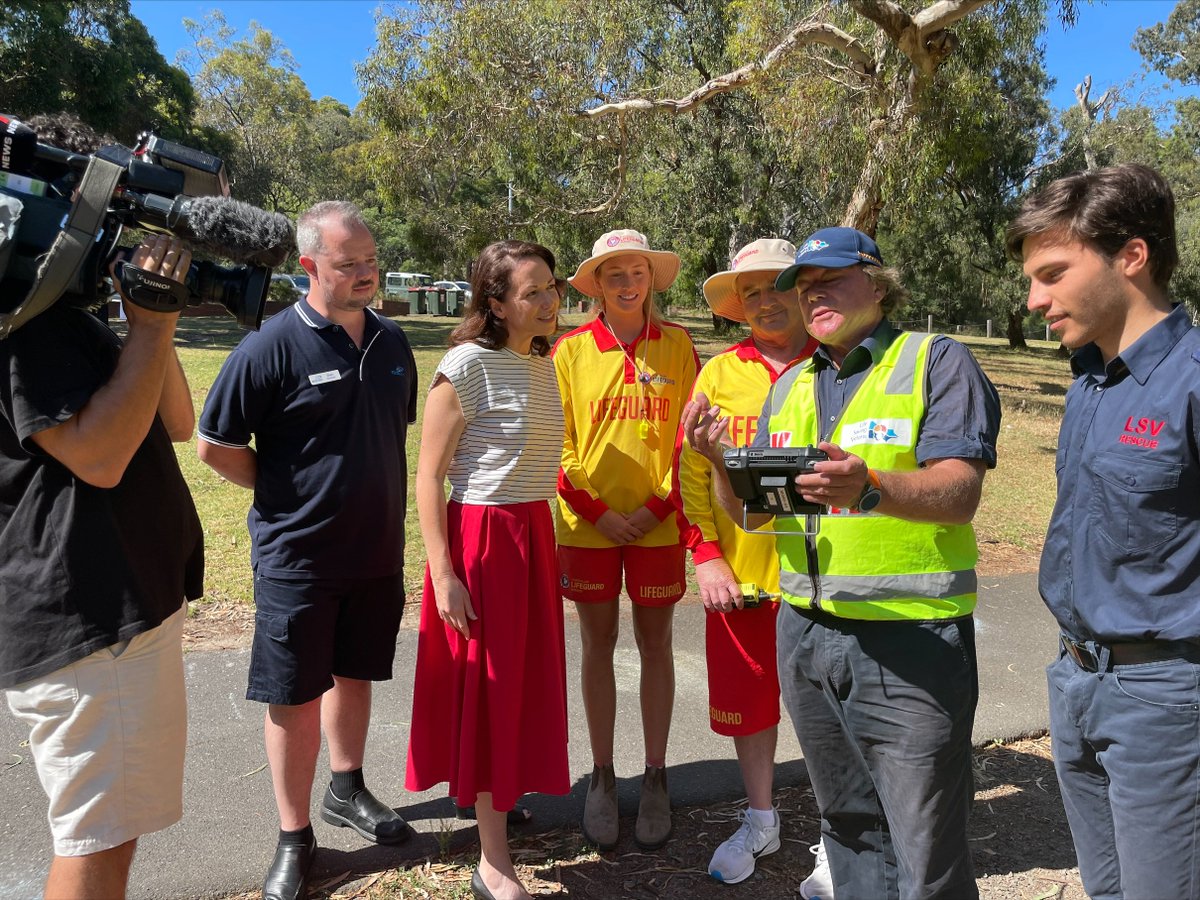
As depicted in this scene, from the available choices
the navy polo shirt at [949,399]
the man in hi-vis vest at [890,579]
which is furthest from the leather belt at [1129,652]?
the navy polo shirt at [949,399]

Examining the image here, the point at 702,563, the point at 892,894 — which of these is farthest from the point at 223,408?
the point at 892,894

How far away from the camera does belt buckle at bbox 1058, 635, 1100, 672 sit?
2.19 meters

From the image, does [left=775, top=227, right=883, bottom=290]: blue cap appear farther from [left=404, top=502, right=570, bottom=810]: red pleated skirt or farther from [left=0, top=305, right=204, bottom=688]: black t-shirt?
[left=0, top=305, right=204, bottom=688]: black t-shirt

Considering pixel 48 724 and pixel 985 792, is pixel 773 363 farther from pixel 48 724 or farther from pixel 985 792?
pixel 48 724

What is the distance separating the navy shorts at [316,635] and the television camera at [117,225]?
114 centimetres

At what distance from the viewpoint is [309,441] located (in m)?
3.10

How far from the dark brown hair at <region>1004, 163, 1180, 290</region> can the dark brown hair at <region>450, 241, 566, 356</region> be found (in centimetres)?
168

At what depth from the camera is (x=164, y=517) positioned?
2381 millimetres

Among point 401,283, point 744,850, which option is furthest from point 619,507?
point 401,283

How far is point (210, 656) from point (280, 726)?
1.97m

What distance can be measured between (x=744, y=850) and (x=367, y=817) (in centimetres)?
140

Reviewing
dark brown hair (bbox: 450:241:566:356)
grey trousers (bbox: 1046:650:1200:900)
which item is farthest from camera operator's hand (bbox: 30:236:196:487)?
grey trousers (bbox: 1046:650:1200:900)

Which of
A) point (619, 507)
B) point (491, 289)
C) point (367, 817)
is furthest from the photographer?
point (619, 507)

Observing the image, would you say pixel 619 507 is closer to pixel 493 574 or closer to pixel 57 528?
pixel 493 574
